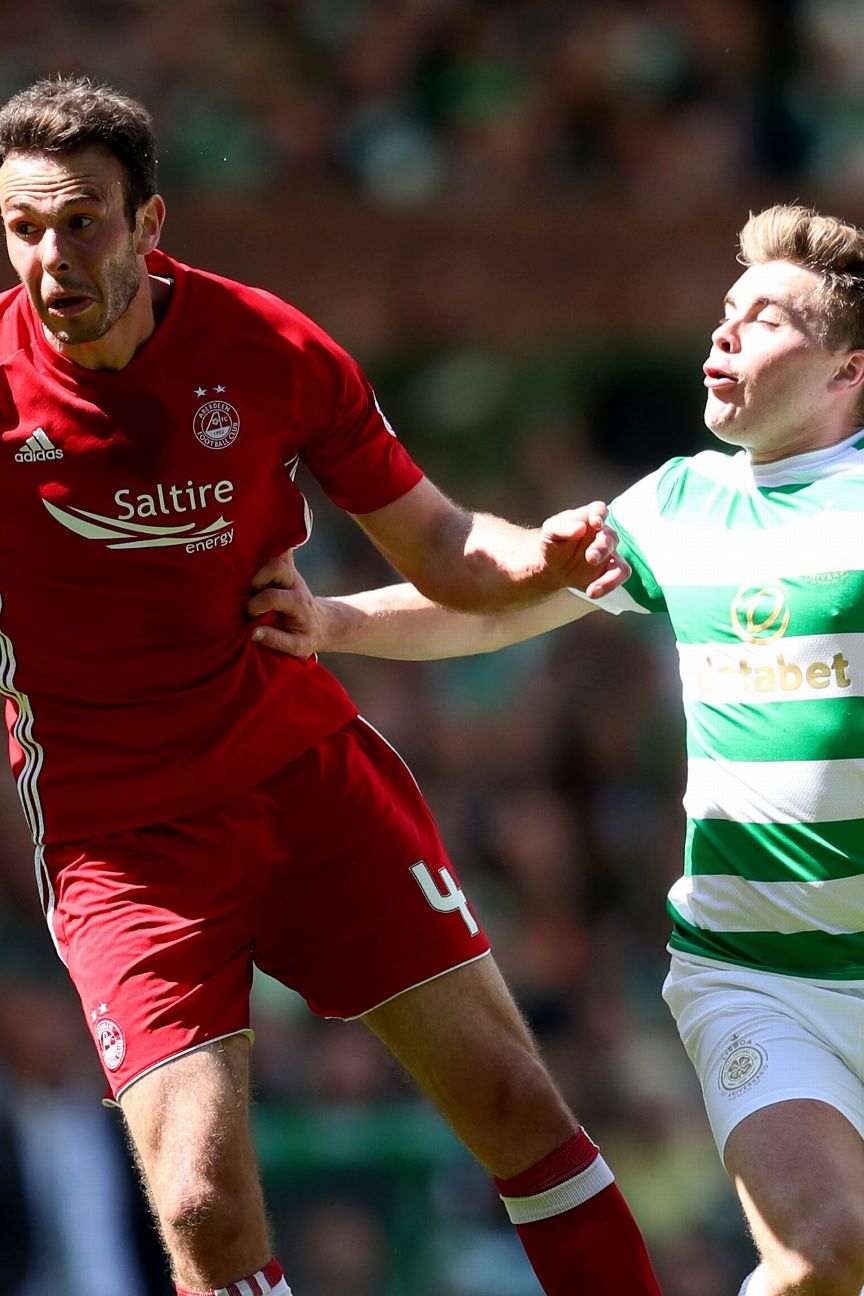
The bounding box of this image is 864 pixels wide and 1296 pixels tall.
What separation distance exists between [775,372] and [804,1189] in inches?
54.6

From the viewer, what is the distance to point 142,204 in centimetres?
335

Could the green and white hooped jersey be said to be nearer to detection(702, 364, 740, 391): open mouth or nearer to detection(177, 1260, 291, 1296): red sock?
detection(702, 364, 740, 391): open mouth

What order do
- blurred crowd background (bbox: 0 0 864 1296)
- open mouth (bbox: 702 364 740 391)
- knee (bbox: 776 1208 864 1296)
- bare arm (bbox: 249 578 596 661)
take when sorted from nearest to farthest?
knee (bbox: 776 1208 864 1296), open mouth (bbox: 702 364 740 391), bare arm (bbox: 249 578 596 661), blurred crowd background (bbox: 0 0 864 1296)

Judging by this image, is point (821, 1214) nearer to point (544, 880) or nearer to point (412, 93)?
point (544, 880)

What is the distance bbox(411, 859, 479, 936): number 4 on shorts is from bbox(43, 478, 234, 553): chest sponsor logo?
2.32ft

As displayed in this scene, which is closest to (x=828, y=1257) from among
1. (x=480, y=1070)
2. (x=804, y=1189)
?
(x=804, y=1189)

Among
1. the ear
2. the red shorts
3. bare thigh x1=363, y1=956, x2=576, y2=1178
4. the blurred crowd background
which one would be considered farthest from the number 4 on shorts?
the blurred crowd background

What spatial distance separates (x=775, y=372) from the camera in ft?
11.2

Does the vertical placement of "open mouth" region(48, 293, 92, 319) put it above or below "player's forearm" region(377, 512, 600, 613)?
above

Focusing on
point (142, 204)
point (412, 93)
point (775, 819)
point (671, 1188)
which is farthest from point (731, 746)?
point (412, 93)

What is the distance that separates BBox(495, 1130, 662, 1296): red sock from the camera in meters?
3.39

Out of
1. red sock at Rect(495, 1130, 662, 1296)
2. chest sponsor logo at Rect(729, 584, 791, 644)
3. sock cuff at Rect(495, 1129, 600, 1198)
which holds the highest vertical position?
chest sponsor logo at Rect(729, 584, 791, 644)

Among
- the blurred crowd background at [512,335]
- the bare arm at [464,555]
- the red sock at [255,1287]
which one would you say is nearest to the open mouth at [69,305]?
the bare arm at [464,555]

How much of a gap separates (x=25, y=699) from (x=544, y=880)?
476cm
